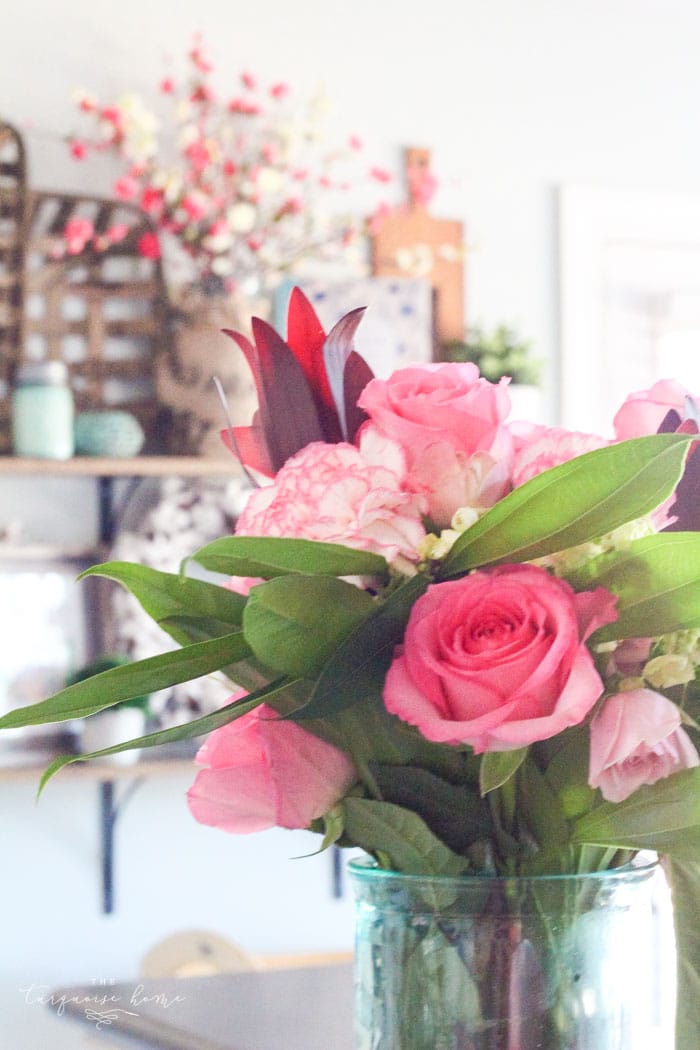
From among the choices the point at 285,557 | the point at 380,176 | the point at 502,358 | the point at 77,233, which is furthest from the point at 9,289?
the point at 285,557

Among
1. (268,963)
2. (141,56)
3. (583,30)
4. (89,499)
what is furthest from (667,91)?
(268,963)

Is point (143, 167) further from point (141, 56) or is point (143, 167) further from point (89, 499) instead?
point (89, 499)

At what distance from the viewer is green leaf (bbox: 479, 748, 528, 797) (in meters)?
0.46

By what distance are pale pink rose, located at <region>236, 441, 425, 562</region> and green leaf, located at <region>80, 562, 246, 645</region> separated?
0.10 feet

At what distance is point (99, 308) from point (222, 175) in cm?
33

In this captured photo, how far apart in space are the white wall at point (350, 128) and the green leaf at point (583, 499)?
Answer: 74.7 inches

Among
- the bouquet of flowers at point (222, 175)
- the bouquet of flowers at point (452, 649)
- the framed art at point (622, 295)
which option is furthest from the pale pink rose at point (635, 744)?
the framed art at point (622, 295)

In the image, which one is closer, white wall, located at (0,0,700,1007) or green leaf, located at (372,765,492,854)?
green leaf, located at (372,765,492,854)

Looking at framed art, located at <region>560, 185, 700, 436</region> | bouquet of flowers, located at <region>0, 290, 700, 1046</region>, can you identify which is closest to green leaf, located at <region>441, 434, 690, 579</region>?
bouquet of flowers, located at <region>0, 290, 700, 1046</region>

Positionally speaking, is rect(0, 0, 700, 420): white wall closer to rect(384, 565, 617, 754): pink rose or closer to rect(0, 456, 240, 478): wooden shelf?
rect(0, 456, 240, 478): wooden shelf

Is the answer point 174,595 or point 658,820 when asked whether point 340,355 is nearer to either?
point 174,595

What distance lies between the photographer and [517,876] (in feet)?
1.63

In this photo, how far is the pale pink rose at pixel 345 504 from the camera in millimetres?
483

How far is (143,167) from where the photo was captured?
2209mm
